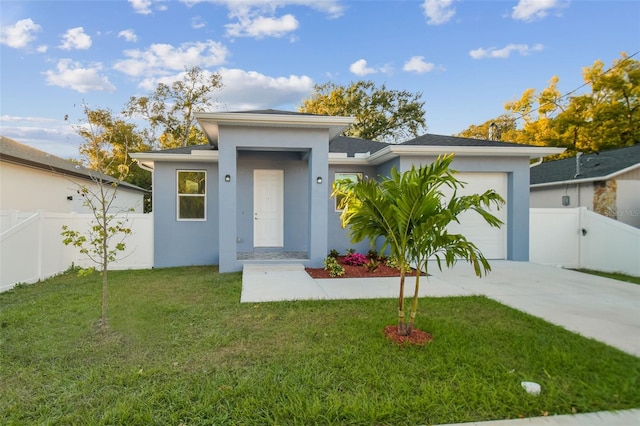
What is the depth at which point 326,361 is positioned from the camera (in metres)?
3.13

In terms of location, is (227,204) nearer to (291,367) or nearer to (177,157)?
(177,157)

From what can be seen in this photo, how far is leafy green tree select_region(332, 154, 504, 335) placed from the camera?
333cm

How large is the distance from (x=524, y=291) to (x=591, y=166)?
9825mm

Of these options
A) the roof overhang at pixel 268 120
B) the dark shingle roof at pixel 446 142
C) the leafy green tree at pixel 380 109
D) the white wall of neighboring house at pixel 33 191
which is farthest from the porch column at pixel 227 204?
the leafy green tree at pixel 380 109

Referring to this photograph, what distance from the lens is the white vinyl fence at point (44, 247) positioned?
6062mm

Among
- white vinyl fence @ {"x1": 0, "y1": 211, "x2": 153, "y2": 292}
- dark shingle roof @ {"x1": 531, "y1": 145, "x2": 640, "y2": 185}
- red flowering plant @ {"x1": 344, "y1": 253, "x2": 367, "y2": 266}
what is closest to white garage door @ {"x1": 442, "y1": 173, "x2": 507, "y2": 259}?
red flowering plant @ {"x1": 344, "y1": 253, "x2": 367, "y2": 266}

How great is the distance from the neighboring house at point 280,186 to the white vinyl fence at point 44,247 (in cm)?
40

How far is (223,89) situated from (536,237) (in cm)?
2003

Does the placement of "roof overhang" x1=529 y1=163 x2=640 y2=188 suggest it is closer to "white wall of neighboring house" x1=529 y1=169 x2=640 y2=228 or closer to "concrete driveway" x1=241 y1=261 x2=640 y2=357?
"white wall of neighboring house" x1=529 y1=169 x2=640 y2=228

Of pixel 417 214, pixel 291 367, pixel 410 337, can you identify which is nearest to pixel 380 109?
pixel 417 214

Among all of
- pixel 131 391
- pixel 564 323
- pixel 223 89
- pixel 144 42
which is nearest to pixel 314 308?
pixel 131 391

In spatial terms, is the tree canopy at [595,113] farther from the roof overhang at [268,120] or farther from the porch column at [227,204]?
the porch column at [227,204]

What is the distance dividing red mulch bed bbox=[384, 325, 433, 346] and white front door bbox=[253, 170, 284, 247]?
615 cm

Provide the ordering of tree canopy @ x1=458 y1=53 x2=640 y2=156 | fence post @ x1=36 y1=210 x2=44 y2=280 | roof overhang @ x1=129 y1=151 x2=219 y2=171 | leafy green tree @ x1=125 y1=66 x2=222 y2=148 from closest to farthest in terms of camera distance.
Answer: fence post @ x1=36 y1=210 x2=44 y2=280 < roof overhang @ x1=129 y1=151 x2=219 y2=171 < tree canopy @ x1=458 y1=53 x2=640 y2=156 < leafy green tree @ x1=125 y1=66 x2=222 y2=148
